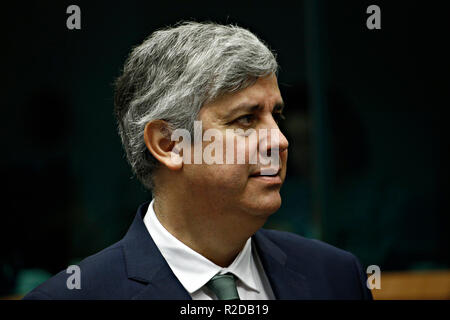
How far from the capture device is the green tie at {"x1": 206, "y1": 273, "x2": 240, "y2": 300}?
1587 mm

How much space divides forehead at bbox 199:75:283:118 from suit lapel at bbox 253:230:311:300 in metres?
0.49

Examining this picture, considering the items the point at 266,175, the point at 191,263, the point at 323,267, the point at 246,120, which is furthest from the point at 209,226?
the point at 323,267

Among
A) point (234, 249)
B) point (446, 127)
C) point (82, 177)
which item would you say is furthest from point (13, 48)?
point (446, 127)

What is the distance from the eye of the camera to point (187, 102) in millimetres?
1595

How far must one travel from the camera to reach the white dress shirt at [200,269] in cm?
160

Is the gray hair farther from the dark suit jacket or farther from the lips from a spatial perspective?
the dark suit jacket

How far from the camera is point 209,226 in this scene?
1.63m

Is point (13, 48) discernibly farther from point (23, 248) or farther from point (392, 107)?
point (392, 107)

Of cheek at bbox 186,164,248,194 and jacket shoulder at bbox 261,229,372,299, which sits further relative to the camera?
jacket shoulder at bbox 261,229,372,299

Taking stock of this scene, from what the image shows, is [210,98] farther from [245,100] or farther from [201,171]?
[201,171]

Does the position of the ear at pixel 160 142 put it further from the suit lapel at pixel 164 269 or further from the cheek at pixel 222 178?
the suit lapel at pixel 164 269

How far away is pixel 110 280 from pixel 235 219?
420 millimetres

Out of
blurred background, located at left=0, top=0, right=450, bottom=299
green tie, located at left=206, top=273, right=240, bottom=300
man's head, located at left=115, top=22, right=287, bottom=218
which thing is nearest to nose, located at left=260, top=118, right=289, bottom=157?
man's head, located at left=115, top=22, right=287, bottom=218

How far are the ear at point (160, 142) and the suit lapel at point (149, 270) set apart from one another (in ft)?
0.83
